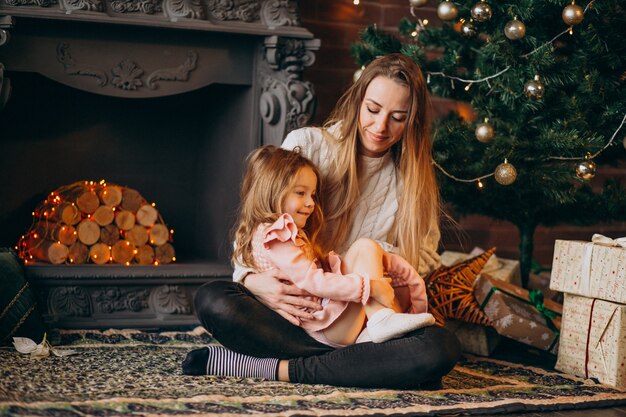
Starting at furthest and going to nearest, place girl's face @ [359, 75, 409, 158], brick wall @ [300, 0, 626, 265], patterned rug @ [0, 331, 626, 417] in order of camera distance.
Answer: brick wall @ [300, 0, 626, 265] → girl's face @ [359, 75, 409, 158] → patterned rug @ [0, 331, 626, 417]

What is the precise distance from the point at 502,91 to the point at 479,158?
0.87 feet

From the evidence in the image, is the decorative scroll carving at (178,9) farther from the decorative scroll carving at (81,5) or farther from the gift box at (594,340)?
the gift box at (594,340)

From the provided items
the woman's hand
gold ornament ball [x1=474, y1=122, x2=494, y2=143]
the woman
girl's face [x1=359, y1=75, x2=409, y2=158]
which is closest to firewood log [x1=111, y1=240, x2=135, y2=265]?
the woman

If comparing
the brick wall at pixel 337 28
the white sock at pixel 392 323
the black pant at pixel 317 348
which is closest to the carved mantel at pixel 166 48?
the brick wall at pixel 337 28

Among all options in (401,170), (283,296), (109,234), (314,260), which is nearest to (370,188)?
(401,170)

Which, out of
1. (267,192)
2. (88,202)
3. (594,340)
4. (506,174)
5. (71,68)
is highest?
(71,68)

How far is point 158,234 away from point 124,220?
0.41 ft

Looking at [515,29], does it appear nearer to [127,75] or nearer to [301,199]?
[301,199]

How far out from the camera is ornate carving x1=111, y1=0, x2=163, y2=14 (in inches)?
97.4

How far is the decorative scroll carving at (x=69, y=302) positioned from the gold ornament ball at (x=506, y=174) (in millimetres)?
1331

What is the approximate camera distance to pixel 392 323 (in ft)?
6.27

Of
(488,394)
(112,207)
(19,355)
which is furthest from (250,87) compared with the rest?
(488,394)

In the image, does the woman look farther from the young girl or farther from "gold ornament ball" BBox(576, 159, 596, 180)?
"gold ornament ball" BBox(576, 159, 596, 180)

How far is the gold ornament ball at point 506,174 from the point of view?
243 cm
